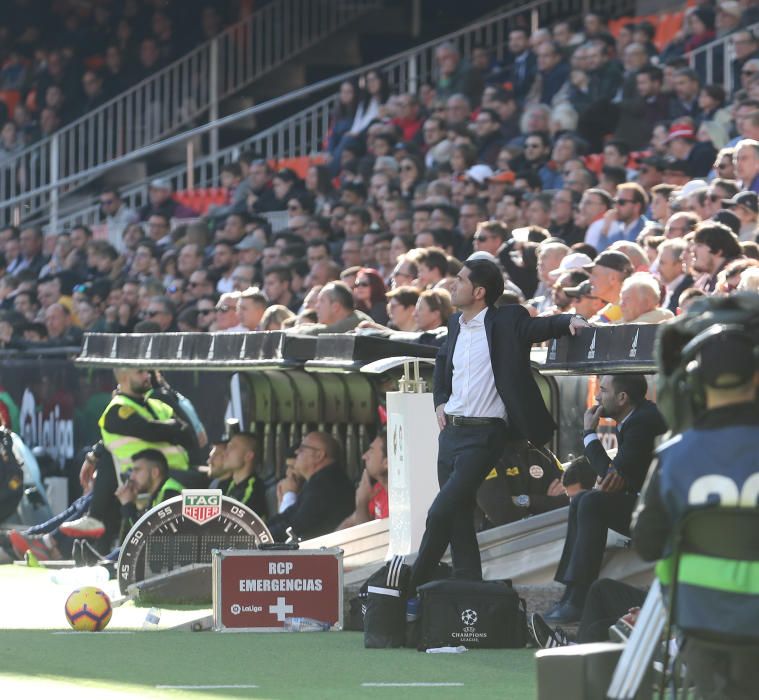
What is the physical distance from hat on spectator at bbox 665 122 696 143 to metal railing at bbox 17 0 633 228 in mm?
6645

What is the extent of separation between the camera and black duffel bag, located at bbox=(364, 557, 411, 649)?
381 inches

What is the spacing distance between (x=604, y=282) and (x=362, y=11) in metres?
17.2

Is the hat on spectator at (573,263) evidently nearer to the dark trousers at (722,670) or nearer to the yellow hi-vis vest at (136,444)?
the yellow hi-vis vest at (136,444)

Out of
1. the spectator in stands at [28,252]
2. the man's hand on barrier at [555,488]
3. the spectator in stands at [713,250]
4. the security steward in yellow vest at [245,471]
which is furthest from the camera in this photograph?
the spectator in stands at [28,252]

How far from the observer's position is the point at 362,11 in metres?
28.3

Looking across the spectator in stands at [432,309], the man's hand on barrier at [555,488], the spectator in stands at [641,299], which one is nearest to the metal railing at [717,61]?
the spectator in stands at [432,309]

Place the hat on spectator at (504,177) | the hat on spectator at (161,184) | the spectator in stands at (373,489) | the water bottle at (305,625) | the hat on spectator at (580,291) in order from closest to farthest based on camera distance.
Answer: the water bottle at (305,625) → the hat on spectator at (580,291) → the spectator in stands at (373,489) → the hat on spectator at (504,177) → the hat on spectator at (161,184)

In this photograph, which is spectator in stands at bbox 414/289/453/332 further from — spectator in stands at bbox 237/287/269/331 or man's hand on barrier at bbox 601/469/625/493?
man's hand on barrier at bbox 601/469/625/493

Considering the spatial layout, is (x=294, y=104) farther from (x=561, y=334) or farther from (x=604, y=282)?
(x=561, y=334)

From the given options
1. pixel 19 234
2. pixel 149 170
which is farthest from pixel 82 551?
pixel 149 170

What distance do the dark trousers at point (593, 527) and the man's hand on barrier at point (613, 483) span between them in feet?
0.10

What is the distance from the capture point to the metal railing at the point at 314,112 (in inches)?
933

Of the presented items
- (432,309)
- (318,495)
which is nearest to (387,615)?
(432,309)

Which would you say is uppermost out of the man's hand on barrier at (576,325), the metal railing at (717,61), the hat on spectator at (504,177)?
the metal railing at (717,61)
